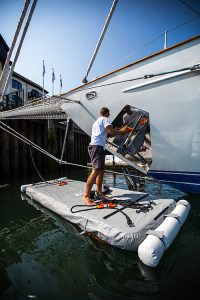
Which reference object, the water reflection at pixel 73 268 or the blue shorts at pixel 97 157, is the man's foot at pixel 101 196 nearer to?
the blue shorts at pixel 97 157

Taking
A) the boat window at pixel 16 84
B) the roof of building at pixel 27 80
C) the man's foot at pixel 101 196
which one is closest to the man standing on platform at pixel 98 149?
the man's foot at pixel 101 196

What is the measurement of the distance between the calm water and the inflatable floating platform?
20cm

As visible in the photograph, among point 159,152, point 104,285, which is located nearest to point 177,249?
point 104,285

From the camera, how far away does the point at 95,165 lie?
4.16m

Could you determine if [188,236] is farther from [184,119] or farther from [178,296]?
[184,119]

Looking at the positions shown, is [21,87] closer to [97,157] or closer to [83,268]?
[97,157]

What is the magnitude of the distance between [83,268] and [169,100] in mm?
3721

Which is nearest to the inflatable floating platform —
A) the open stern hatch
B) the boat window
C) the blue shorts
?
the blue shorts

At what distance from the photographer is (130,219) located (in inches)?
132

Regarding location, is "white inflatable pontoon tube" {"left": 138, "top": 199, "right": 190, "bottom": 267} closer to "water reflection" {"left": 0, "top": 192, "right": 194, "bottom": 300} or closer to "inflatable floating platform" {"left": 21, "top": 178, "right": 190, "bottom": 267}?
"inflatable floating platform" {"left": 21, "top": 178, "right": 190, "bottom": 267}

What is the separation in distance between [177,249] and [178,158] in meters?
2.24

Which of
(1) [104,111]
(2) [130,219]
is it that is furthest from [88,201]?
(1) [104,111]

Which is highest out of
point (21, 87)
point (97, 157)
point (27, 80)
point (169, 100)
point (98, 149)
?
point (27, 80)

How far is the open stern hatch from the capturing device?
179 inches
